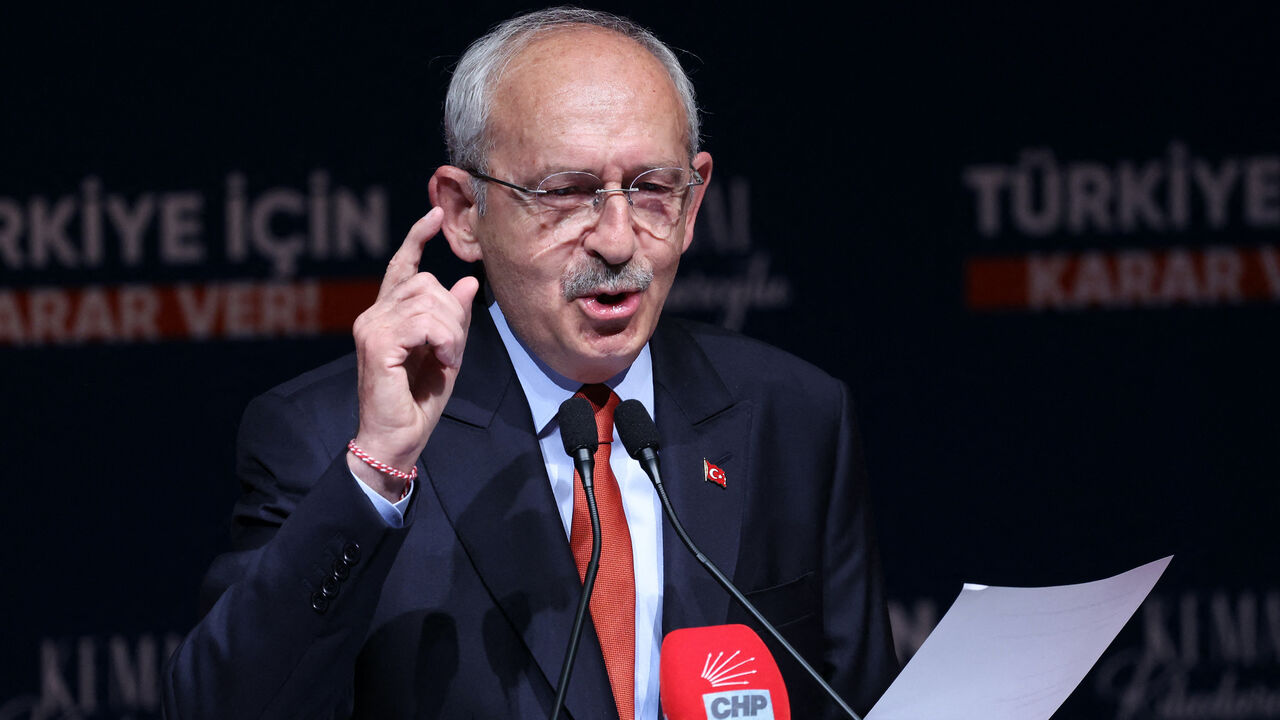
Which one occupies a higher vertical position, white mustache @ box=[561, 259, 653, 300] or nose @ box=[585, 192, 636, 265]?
nose @ box=[585, 192, 636, 265]

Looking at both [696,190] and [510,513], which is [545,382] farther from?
[696,190]

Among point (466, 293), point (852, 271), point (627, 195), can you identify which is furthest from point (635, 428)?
point (852, 271)

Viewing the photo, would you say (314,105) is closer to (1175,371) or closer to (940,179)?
(940,179)

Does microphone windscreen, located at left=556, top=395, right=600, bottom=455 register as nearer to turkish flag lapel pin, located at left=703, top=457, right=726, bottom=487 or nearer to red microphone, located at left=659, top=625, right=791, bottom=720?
red microphone, located at left=659, top=625, right=791, bottom=720

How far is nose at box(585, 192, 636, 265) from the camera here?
164cm

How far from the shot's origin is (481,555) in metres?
1.64

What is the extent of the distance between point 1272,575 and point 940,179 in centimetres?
128

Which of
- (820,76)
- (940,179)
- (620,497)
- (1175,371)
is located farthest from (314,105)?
(1175,371)

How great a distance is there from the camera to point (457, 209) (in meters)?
1.82

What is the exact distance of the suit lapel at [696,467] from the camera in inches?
66.3

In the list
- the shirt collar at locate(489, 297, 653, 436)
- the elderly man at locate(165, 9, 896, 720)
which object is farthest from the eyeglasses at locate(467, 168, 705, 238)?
the shirt collar at locate(489, 297, 653, 436)

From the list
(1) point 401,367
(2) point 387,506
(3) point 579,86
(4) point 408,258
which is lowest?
(2) point 387,506

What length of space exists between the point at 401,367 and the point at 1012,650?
0.67m

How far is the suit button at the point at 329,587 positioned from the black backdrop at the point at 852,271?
195cm
